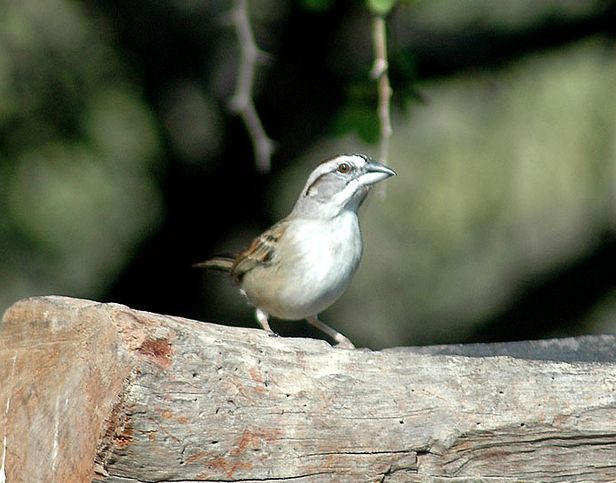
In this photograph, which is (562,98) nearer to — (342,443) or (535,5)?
(535,5)

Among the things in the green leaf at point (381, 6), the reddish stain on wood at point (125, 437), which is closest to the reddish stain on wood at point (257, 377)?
the reddish stain on wood at point (125, 437)

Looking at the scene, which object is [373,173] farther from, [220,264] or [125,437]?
[125,437]

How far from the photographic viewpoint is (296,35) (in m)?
7.82

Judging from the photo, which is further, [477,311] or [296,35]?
[477,311]

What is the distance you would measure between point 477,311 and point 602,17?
8.49 ft

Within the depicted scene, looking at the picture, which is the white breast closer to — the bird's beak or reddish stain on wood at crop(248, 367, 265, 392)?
the bird's beak

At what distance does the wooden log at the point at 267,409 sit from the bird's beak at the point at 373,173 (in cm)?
158

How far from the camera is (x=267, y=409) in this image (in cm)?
307

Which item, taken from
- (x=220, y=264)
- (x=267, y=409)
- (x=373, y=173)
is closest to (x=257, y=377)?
(x=267, y=409)

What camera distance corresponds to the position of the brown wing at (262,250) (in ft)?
17.0

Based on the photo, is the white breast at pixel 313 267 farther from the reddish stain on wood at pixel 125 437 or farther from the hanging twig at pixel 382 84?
the reddish stain on wood at pixel 125 437

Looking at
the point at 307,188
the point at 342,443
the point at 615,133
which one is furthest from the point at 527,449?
the point at 615,133

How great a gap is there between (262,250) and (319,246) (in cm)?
36

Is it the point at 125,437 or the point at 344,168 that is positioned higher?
the point at 125,437
